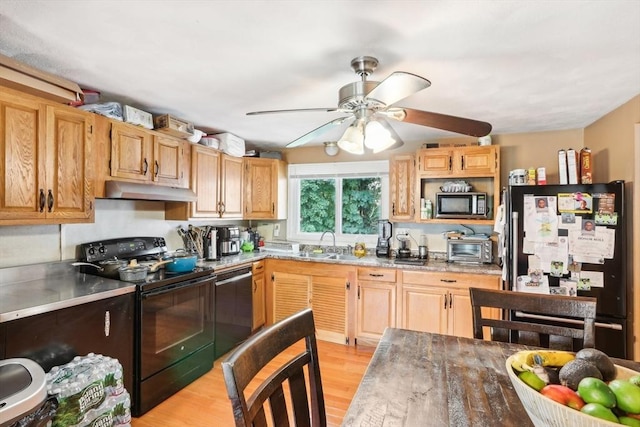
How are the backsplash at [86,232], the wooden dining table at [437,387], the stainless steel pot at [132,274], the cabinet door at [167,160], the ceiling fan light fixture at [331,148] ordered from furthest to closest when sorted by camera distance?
the ceiling fan light fixture at [331,148], the cabinet door at [167,160], the stainless steel pot at [132,274], the backsplash at [86,232], the wooden dining table at [437,387]

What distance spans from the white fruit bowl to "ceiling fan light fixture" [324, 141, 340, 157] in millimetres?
3243

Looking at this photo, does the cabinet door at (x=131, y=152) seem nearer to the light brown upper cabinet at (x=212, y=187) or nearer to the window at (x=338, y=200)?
the light brown upper cabinet at (x=212, y=187)

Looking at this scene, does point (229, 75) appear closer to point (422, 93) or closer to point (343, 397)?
point (422, 93)

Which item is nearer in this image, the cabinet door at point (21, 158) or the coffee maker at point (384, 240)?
the cabinet door at point (21, 158)

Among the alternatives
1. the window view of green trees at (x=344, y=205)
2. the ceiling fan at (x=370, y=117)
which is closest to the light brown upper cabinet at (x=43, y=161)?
the ceiling fan at (x=370, y=117)

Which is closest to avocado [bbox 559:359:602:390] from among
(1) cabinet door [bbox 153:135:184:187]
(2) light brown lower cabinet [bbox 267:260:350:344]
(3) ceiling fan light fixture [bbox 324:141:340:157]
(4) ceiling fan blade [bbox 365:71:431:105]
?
(4) ceiling fan blade [bbox 365:71:431:105]

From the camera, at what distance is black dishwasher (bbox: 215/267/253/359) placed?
2.97 m

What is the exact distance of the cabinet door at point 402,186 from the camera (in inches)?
137

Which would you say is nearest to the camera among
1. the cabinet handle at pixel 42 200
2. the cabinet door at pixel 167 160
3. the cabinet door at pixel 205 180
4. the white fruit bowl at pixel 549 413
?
the white fruit bowl at pixel 549 413

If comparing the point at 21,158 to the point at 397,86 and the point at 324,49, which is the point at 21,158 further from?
the point at 397,86

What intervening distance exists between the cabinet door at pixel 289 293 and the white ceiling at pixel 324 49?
184 centimetres

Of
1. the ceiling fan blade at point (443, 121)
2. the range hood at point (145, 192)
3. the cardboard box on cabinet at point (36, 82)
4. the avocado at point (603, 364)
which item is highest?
the cardboard box on cabinet at point (36, 82)

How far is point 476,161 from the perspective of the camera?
3.20m

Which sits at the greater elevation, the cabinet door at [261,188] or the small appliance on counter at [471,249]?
the cabinet door at [261,188]
